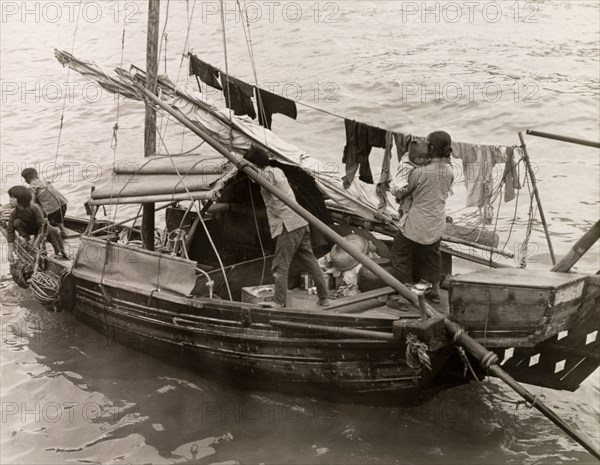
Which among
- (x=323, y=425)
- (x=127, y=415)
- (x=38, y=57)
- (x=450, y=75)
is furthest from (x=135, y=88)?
(x=38, y=57)

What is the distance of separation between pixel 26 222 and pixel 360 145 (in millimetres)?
Answer: 5071

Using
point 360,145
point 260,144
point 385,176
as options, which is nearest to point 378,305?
point 385,176

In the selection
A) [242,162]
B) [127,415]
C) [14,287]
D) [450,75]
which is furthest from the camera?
[450,75]

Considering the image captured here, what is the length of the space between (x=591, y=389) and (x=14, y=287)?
8972 mm

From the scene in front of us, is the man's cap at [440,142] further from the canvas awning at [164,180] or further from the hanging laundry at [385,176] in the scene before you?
the canvas awning at [164,180]

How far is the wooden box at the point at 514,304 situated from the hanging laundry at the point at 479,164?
1902 mm

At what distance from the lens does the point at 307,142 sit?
694 inches

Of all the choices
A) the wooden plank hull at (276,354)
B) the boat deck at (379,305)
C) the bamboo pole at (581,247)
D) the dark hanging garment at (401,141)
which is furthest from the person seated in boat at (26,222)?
the bamboo pole at (581,247)

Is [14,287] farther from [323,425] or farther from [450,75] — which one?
[450,75]

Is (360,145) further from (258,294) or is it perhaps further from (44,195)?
(44,195)

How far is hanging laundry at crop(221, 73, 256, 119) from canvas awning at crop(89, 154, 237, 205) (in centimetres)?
191

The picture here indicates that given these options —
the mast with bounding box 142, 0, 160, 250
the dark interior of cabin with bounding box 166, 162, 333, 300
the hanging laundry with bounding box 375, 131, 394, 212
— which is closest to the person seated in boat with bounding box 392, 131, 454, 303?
the hanging laundry with bounding box 375, 131, 394, 212

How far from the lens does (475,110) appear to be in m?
18.1

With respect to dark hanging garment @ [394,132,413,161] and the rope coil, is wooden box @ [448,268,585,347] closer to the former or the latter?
dark hanging garment @ [394,132,413,161]
